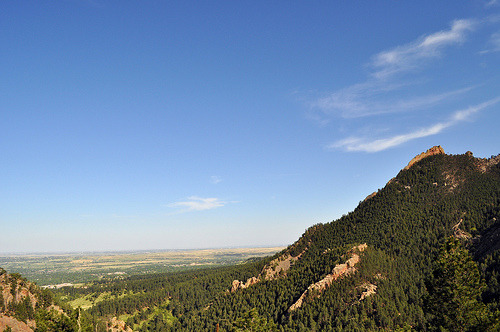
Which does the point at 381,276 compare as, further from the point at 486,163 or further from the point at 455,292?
the point at 486,163

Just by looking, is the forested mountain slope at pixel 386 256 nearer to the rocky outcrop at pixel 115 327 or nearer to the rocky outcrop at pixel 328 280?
the rocky outcrop at pixel 328 280

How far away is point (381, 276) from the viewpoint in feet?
396

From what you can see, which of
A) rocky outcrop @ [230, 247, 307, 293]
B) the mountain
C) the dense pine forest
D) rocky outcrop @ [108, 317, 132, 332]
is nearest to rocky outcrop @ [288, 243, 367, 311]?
the dense pine forest

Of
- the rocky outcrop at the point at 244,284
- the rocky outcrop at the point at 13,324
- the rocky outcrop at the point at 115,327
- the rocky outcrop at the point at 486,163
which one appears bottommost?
the rocky outcrop at the point at 115,327

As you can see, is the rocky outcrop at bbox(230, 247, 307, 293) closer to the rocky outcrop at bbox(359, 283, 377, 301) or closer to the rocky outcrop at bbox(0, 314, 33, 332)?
the rocky outcrop at bbox(359, 283, 377, 301)

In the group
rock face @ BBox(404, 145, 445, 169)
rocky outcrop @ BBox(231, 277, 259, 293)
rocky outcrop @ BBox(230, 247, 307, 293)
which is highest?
rock face @ BBox(404, 145, 445, 169)

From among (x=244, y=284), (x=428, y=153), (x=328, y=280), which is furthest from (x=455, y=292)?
(x=428, y=153)

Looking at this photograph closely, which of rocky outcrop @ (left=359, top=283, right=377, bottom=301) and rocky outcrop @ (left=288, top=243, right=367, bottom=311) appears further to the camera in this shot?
rocky outcrop @ (left=288, top=243, right=367, bottom=311)

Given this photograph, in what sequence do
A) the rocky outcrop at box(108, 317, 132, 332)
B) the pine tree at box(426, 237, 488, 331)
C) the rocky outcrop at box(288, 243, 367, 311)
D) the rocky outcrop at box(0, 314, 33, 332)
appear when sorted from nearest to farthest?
the pine tree at box(426, 237, 488, 331) < the rocky outcrop at box(0, 314, 33, 332) < the rocky outcrop at box(288, 243, 367, 311) < the rocky outcrop at box(108, 317, 132, 332)

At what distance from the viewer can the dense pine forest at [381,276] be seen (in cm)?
4941

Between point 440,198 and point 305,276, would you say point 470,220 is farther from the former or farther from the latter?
point 305,276

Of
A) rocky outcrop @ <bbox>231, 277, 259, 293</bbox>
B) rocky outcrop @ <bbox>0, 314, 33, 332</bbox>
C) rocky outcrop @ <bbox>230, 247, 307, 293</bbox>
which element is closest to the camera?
rocky outcrop @ <bbox>0, 314, 33, 332</bbox>

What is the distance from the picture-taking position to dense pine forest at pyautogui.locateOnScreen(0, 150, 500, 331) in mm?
49406

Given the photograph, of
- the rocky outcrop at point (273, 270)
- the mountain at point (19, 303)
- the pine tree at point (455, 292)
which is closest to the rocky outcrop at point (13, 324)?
the mountain at point (19, 303)
